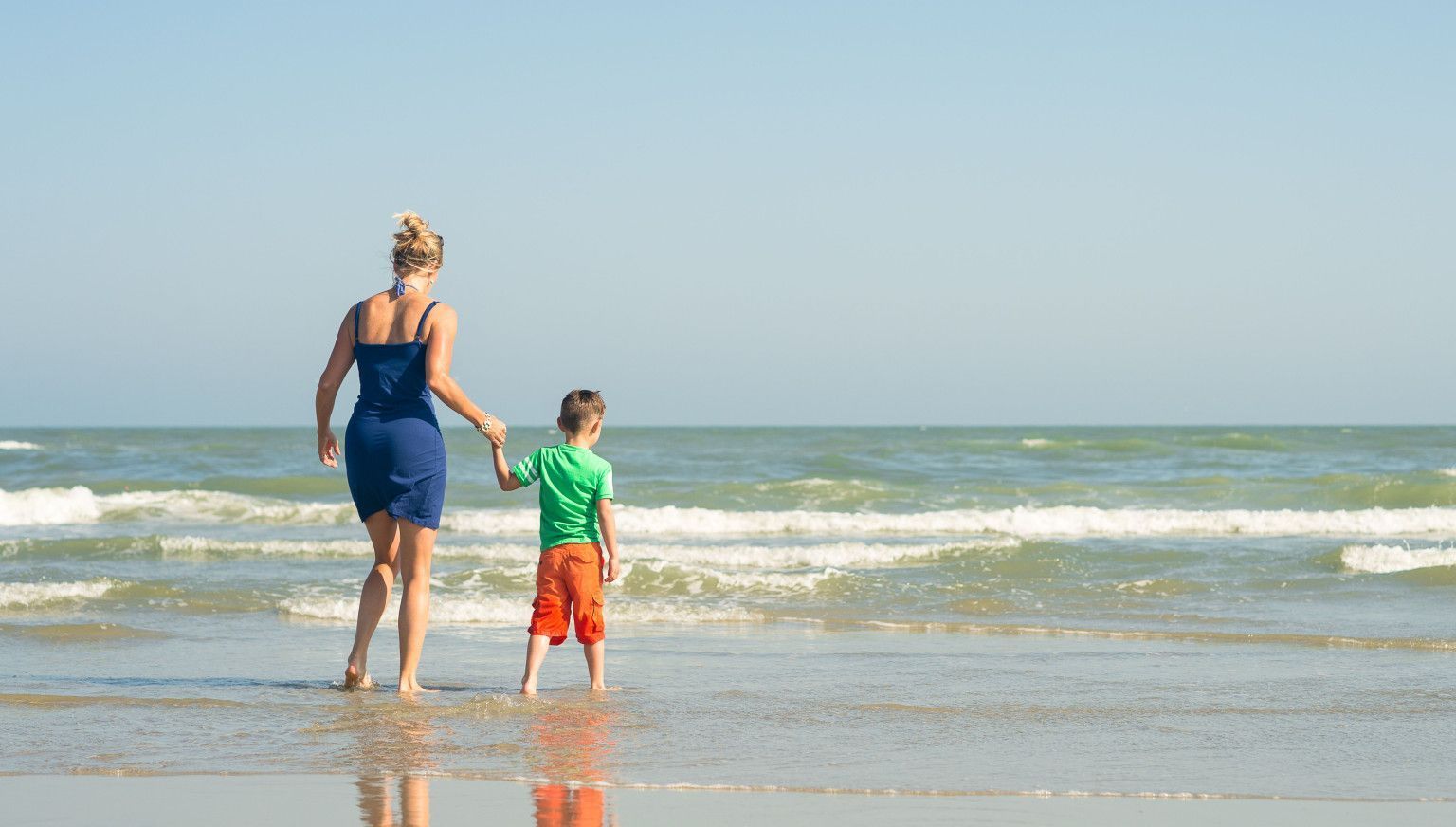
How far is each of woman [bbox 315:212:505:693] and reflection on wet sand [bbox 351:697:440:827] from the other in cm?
44

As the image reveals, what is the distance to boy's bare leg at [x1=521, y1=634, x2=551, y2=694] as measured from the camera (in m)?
5.46

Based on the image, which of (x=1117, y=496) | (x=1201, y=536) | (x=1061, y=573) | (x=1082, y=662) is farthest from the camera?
(x=1117, y=496)

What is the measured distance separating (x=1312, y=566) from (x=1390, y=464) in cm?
2004

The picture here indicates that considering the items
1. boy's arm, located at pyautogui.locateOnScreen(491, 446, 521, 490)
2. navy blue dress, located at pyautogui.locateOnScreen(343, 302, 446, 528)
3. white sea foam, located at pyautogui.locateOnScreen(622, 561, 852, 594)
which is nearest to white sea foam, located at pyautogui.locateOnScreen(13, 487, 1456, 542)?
white sea foam, located at pyautogui.locateOnScreen(622, 561, 852, 594)

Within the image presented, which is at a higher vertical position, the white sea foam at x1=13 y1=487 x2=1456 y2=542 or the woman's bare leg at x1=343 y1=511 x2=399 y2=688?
the woman's bare leg at x1=343 y1=511 x2=399 y2=688

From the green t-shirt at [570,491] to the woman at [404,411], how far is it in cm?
38

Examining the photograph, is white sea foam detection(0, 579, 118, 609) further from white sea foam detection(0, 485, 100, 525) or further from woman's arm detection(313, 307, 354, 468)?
white sea foam detection(0, 485, 100, 525)

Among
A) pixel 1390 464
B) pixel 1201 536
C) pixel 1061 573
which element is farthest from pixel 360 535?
pixel 1390 464

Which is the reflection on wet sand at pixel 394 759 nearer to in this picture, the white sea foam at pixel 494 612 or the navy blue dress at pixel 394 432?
the navy blue dress at pixel 394 432

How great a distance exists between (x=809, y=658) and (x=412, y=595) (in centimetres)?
222

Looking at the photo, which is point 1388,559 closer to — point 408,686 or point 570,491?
point 570,491

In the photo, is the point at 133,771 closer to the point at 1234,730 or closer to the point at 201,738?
the point at 201,738

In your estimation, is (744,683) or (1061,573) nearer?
(744,683)

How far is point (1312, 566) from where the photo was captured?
10.7 m
